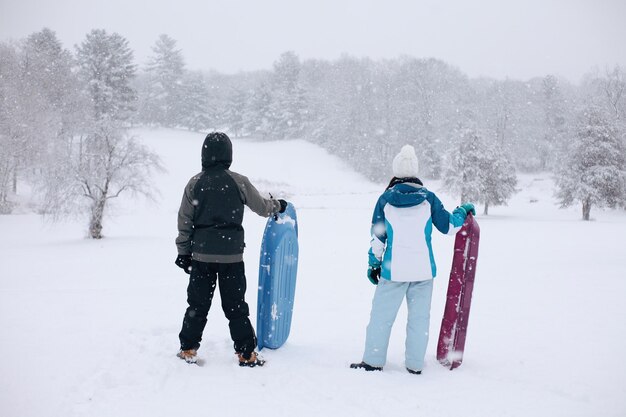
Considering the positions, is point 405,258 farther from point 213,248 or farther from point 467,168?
point 467,168

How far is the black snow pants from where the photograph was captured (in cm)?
385

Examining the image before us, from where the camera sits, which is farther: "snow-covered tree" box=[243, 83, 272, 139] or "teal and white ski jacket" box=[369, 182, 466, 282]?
"snow-covered tree" box=[243, 83, 272, 139]

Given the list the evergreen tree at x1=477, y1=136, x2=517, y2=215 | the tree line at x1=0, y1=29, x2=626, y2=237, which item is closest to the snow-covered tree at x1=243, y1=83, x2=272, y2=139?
the tree line at x1=0, y1=29, x2=626, y2=237

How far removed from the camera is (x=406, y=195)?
3818 millimetres

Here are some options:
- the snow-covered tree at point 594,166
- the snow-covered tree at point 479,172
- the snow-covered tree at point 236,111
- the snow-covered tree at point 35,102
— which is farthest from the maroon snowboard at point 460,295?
the snow-covered tree at point 236,111

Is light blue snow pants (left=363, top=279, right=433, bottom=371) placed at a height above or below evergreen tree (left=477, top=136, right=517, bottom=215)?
below

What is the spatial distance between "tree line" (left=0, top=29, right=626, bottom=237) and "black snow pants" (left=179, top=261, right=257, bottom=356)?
582 inches

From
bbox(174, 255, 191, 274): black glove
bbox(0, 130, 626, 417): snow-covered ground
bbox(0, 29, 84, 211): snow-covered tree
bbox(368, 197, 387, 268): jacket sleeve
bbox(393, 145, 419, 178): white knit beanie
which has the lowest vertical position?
bbox(0, 130, 626, 417): snow-covered ground

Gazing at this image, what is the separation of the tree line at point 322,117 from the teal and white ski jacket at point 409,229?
608 inches

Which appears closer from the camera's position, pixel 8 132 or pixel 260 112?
pixel 8 132

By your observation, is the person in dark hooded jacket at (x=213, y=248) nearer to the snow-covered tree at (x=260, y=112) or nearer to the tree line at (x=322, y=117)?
the tree line at (x=322, y=117)

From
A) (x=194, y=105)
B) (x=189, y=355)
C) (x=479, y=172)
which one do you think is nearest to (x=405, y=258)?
(x=189, y=355)

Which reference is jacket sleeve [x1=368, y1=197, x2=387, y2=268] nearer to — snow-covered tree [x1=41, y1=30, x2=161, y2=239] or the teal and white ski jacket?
the teal and white ski jacket

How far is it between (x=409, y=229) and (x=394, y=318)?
79 cm
